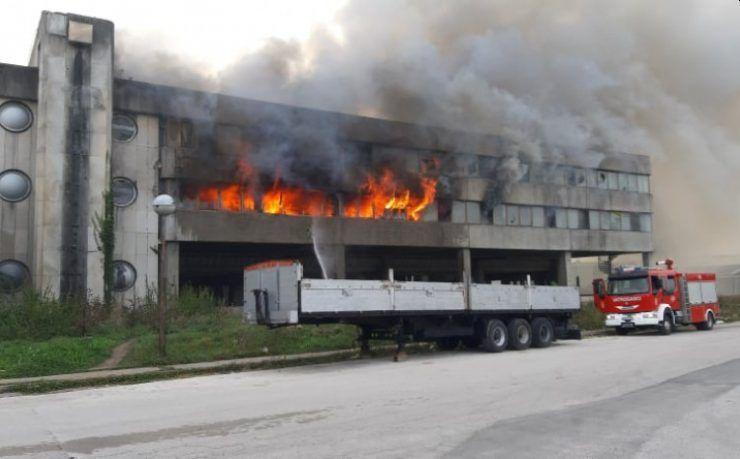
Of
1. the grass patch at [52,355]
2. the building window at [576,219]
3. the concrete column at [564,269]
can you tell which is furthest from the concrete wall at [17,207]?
the building window at [576,219]

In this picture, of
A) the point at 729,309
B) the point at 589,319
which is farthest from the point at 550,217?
the point at 589,319

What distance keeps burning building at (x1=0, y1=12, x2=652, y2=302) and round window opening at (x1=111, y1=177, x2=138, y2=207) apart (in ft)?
0.19

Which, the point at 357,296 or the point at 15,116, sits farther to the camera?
the point at 15,116

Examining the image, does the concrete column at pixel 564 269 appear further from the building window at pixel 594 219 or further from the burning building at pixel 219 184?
the building window at pixel 594 219

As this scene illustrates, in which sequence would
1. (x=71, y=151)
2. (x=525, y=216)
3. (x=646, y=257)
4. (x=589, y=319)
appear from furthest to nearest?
1. (x=646, y=257)
2. (x=525, y=216)
3. (x=589, y=319)
4. (x=71, y=151)

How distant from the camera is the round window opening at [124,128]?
2869cm

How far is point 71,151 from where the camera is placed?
1042 inches

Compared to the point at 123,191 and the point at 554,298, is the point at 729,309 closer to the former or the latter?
the point at 554,298

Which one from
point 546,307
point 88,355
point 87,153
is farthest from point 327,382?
point 87,153

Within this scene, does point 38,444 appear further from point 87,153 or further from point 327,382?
point 87,153

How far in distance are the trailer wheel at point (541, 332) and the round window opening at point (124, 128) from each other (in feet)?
62.4

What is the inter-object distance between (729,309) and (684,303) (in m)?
15.9

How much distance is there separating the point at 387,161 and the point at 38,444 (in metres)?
28.4

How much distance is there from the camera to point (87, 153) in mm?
26781
